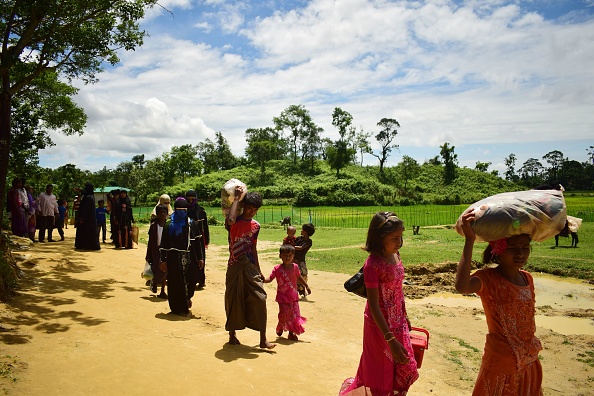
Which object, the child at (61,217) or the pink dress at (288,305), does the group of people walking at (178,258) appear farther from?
the child at (61,217)

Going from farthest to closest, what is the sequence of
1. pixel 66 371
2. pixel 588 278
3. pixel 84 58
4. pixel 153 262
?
pixel 588 278
pixel 84 58
pixel 153 262
pixel 66 371

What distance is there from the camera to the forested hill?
2256 inches

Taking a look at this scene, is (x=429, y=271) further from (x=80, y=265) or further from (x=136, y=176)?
(x=136, y=176)

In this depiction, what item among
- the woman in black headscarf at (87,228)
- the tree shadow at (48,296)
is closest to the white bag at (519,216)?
the tree shadow at (48,296)

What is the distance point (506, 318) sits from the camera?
10.1 feet

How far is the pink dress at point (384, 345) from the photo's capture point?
3.24m

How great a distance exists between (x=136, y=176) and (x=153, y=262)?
53693 millimetres

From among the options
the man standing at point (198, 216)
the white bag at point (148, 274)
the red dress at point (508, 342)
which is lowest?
the white bag at point (148, 274)

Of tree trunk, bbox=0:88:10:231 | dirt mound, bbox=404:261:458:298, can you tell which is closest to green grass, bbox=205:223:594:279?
dirt mound, bbox=404:261:458:298

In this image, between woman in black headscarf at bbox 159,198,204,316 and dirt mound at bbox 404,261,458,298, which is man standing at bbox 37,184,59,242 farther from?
dirt mound at bbox 404,261,458,298

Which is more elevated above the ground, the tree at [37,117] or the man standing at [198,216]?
the tree at [37,117]

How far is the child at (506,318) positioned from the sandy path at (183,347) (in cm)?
178

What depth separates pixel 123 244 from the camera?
1395 cm

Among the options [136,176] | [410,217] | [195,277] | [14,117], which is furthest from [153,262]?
[136,176]
